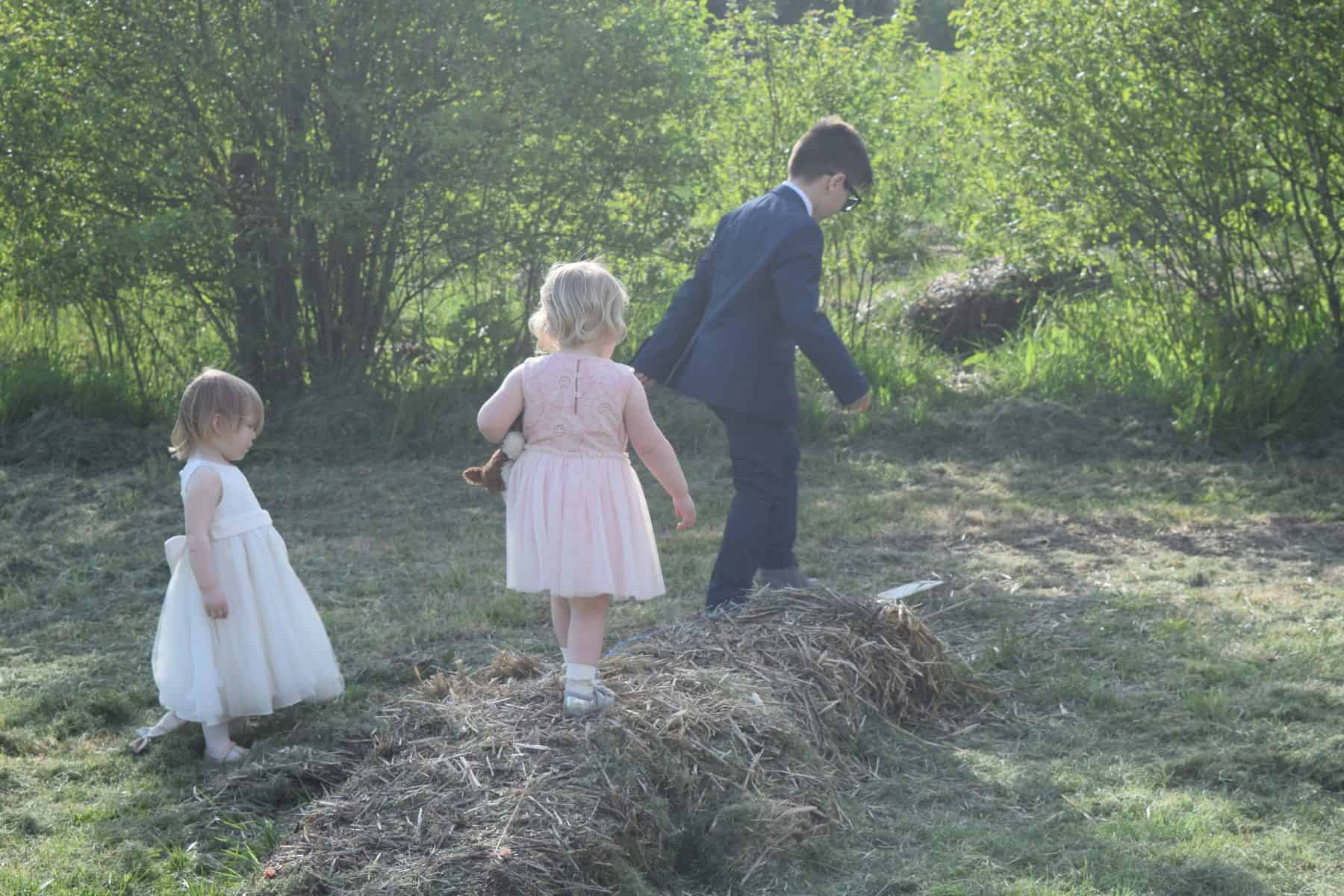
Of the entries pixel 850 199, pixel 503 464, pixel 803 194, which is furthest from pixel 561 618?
pixel 850 199

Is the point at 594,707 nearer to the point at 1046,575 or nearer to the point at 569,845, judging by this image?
the point at 569,845

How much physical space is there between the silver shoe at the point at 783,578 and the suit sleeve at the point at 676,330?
31.8 inches

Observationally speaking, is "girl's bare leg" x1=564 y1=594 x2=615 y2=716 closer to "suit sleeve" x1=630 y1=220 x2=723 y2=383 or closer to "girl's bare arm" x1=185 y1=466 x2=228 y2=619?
"girl's bare arm" x1=185 y1=466 x2=228 y2=619

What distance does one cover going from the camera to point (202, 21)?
25.9ft

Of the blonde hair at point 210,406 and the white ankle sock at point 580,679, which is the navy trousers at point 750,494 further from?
the blonde hair at point 210,406

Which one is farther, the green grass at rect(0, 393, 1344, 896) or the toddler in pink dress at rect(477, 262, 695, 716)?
the toddler in pink dress at rect(477, 262, 695, 716)

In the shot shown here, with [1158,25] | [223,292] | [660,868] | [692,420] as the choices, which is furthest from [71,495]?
[1158,25]

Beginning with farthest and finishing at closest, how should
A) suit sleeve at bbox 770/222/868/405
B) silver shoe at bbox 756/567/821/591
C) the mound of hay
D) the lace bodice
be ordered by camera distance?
silver shoe at bbox 756/567/821/591 → suit sleeve at bbox 770/222/868/405 → the lace bodice → the mound of hay

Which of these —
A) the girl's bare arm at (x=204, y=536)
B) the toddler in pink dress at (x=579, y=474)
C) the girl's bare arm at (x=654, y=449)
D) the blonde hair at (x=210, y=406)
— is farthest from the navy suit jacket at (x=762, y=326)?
the girl's bare arm at (x=204, y=536)

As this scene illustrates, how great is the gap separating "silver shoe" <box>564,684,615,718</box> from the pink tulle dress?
0.26 meters

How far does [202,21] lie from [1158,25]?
5.44 m

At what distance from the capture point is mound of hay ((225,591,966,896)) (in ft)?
10.1

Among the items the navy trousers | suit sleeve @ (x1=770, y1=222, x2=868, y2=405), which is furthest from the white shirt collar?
the navy trousers

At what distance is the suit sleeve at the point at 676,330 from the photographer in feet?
16.4
